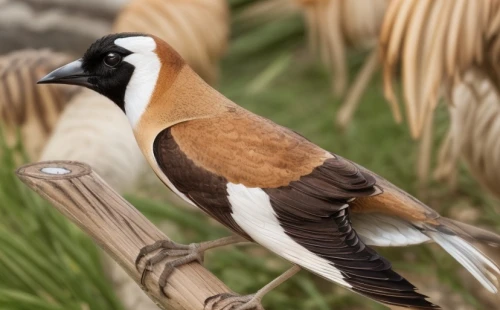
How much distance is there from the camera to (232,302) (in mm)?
573

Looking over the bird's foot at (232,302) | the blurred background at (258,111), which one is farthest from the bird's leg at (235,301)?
the blurred background at (258,111)

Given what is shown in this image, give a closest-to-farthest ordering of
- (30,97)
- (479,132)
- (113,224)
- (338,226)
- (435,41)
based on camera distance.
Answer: (338,226) → (113,224) → (435,41) → (479,132) → (30,97)

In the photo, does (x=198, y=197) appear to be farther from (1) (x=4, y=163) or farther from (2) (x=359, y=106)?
(2) (x=359, y=106)

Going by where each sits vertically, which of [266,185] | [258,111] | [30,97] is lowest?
[258,111]

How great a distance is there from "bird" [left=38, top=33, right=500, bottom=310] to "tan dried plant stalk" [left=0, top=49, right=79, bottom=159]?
0.65 metres

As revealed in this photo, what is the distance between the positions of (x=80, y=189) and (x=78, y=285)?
0.35 m

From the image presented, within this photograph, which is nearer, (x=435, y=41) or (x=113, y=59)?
(x=113, y=59)

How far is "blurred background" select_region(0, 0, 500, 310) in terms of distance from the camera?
3.00ft

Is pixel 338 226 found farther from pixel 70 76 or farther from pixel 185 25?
pixel 185 25

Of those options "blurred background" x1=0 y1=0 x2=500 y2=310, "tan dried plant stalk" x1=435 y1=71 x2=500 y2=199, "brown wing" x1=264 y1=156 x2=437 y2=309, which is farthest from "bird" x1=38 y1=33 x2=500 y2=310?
"tan dried plant stalk" x1=435 y1=71 x2=500 y2=199

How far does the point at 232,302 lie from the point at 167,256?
0.07 meters

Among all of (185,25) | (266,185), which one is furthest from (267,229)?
(185,25)

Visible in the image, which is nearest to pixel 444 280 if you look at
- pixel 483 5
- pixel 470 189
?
pixel 470 189

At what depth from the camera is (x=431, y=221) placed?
0.54 metres
